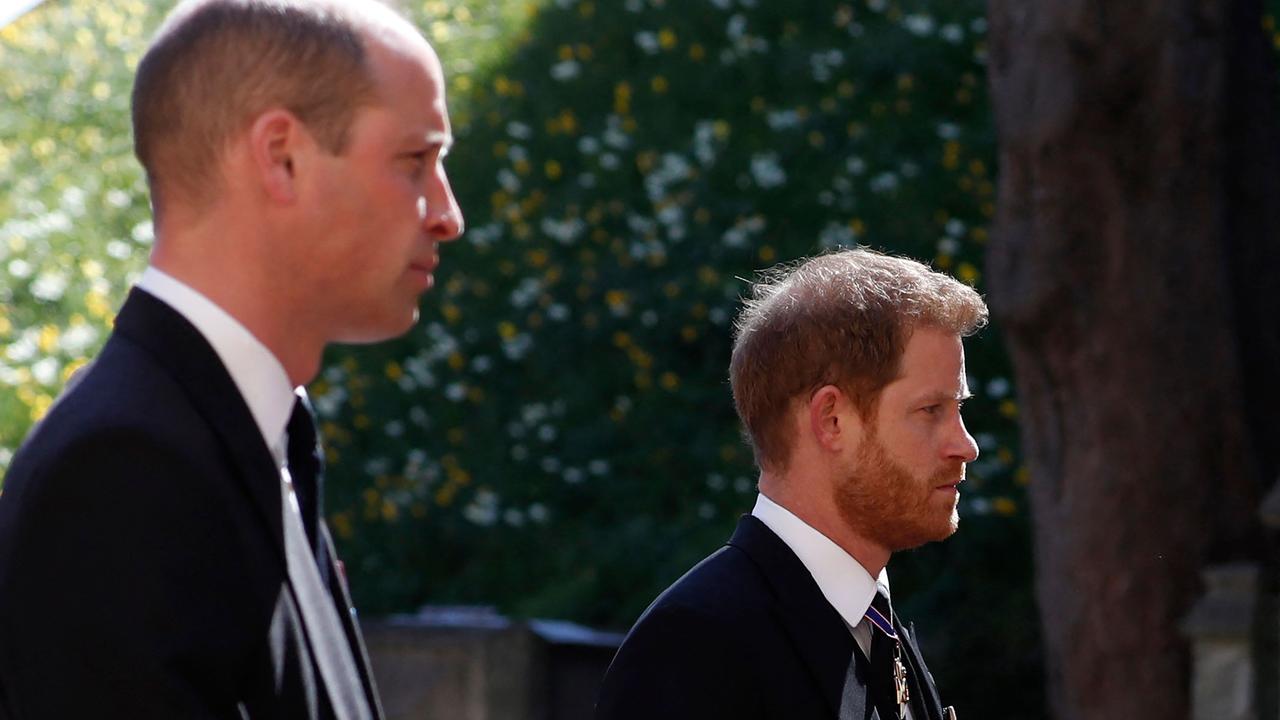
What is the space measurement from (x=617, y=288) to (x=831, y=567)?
20.8 ft

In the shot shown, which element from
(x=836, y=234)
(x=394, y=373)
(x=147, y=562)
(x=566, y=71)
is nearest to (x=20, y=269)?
(x=394, y=373)

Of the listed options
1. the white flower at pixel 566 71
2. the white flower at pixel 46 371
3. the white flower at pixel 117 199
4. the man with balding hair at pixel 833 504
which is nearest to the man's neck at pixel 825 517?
the man with balding hair at pixel 833 504

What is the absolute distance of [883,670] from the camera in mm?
2268

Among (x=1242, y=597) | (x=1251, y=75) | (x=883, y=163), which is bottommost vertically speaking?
(x=1242, y=597)

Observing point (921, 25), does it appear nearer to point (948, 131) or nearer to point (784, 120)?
point (948, 131)

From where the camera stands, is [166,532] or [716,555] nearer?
[166,532]

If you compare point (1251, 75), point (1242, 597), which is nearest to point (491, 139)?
point (1251, 75)

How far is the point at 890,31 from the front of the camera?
8.91 metres

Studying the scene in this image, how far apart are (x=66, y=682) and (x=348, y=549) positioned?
7180 millimetres

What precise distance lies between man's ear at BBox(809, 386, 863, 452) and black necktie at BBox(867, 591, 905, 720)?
0.78 feet

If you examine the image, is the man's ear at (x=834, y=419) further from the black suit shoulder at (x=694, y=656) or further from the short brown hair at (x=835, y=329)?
the black suit shoulder at (x=694, y=656)

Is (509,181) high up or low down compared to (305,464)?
down

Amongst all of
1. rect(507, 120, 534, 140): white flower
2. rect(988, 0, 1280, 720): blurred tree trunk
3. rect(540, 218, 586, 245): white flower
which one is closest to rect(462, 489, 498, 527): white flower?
rect(540, 218, 586, 245): white flower

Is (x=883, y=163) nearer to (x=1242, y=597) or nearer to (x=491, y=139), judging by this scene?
(x=491, y=139)
